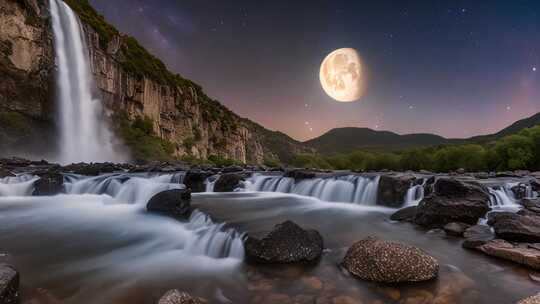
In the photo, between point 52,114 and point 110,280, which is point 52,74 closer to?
point 52,114

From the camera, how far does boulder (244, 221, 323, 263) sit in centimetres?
478

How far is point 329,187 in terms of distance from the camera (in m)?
13.8

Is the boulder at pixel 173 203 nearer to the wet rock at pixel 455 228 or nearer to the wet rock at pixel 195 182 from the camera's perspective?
the wet rock at pixel 195 182

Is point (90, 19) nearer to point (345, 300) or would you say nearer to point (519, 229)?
point (345, 300)

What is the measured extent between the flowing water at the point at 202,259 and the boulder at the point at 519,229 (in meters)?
0.89

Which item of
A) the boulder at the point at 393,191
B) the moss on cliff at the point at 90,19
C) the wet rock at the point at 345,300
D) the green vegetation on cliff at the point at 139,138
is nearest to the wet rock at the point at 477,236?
the wet rock at the point at 345,300

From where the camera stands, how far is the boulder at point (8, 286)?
3015 millimetres

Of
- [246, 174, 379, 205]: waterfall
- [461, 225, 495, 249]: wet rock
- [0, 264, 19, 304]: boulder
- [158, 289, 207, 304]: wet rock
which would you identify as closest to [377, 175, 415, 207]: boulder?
[246, 174, 379, 205]: waterfall

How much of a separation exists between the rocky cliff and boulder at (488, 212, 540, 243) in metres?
34.8

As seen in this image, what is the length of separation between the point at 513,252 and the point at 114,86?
47644 mm

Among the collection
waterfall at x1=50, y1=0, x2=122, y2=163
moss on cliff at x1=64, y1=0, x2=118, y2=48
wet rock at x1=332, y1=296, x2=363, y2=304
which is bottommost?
wet rock at x1=332, y1=296, x2=363, y2=304

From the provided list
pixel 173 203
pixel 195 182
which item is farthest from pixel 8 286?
pixel 195 182

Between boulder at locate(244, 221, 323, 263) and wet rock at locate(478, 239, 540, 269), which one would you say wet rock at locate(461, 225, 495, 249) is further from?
boulder at locate(244, 221, 323, 263)

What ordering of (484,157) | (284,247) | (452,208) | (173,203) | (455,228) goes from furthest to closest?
(484,157), (173,203), (452,208), (455,228), (284,247)
